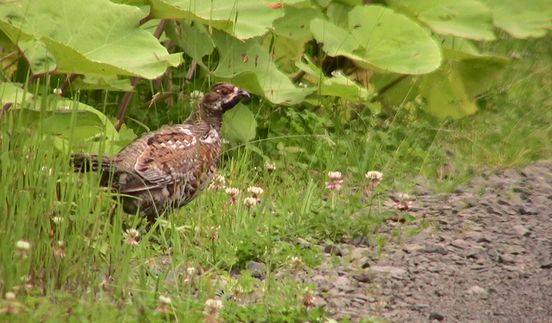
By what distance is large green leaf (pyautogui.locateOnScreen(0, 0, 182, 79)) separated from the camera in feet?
21.5

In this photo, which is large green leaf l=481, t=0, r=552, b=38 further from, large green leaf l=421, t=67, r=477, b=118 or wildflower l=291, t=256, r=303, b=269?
wildflower l=291, t=256, r=303, b=269

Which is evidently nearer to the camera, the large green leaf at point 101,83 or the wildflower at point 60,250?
the wildflower at point 60,250

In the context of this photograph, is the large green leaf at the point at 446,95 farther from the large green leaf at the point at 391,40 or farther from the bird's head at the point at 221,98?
the bird's head at the point at 221,98

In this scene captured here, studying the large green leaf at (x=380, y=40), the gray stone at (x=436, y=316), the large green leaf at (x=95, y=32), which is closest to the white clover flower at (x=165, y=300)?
the gray stone at (x=436, y=316)

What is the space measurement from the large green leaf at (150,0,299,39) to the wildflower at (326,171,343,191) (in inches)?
35.3

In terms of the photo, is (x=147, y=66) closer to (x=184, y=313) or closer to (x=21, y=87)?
(x=21, y=87)

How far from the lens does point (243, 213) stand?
21.7 ft

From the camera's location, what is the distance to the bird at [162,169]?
6.49 meters

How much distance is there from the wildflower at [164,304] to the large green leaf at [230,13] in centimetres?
240

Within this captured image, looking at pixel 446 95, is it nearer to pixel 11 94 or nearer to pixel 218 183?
pixel 218 183

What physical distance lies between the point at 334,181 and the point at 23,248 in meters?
2.65

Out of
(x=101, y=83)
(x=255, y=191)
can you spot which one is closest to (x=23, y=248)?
(x=255, y=191)

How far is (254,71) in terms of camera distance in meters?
Result: 7.88

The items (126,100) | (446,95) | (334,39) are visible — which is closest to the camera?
(126,100)
